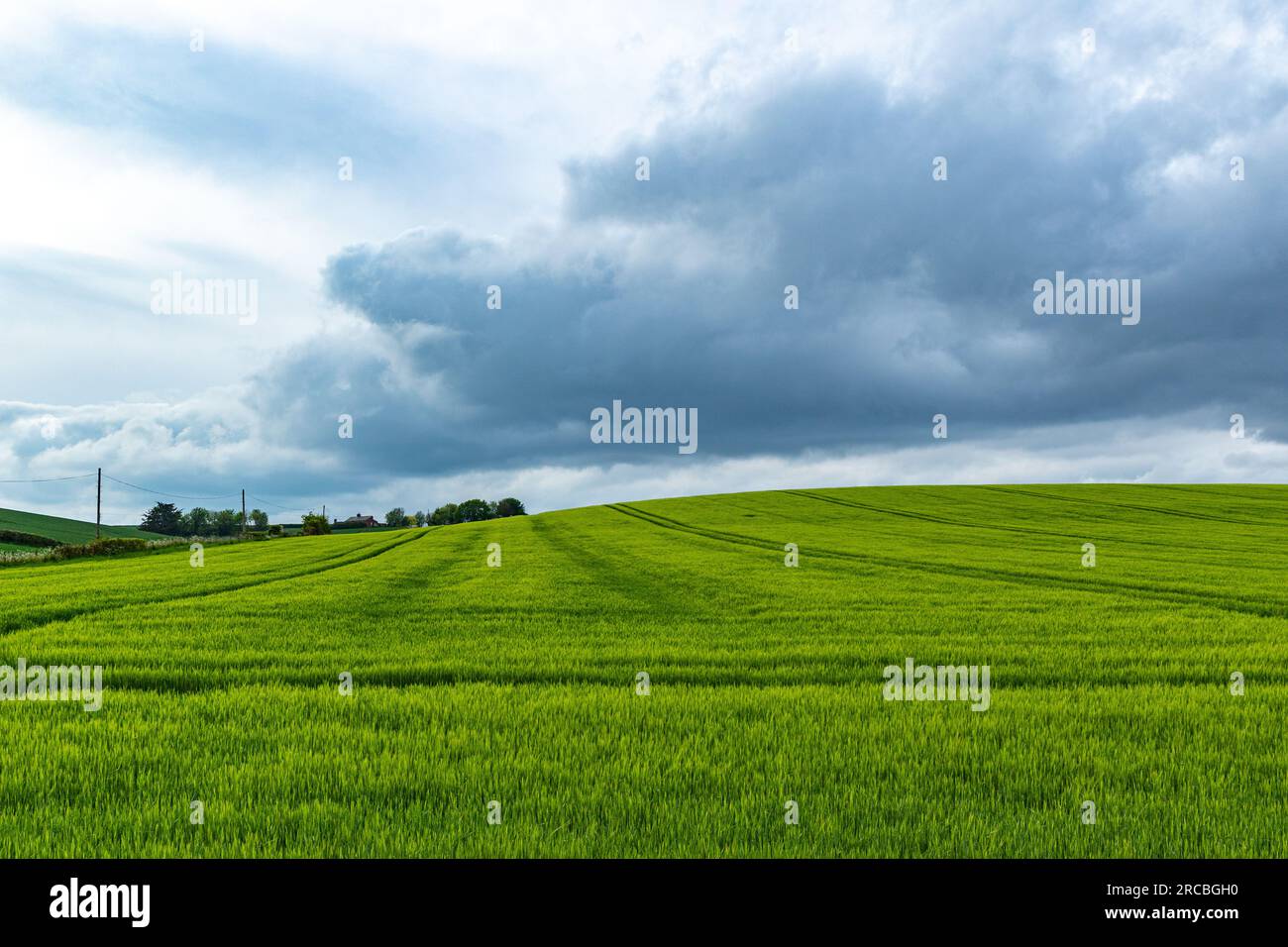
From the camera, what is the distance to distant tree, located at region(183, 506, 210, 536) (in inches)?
7042

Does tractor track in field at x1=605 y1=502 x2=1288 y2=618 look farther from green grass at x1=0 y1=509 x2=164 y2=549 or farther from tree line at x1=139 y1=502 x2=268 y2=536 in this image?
tree line at x1=139 y1=502 x2=268 y2=536

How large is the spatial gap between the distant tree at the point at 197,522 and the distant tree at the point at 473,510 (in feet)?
237

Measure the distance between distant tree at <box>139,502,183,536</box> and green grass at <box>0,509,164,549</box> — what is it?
9.83 metres

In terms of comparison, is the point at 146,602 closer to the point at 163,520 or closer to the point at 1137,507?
the point at 1137,507

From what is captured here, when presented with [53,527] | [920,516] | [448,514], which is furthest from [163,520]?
[920,516]

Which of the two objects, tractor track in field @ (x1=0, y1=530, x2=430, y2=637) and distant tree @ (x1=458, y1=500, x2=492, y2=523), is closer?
tractor track in field @ (x1=0, y1=530, x2=430, y2=637)

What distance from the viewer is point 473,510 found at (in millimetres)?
159250

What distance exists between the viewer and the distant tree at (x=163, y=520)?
174625 mm

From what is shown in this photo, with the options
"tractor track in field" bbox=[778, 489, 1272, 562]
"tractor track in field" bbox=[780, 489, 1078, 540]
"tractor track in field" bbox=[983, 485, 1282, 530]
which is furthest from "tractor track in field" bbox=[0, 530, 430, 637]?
"tractor track in field" bbox=[983, 485, 1282, 530]

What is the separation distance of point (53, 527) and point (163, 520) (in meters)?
42.7

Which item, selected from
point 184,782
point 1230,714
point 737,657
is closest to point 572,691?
point 737,657

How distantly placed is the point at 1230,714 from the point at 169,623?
2079 cm
